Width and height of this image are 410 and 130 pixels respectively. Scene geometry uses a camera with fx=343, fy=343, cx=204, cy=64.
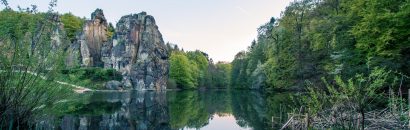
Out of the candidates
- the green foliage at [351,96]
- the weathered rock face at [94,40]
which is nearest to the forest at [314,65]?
the green foliage at [351,96]

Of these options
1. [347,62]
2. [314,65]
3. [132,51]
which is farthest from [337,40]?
[132,51]

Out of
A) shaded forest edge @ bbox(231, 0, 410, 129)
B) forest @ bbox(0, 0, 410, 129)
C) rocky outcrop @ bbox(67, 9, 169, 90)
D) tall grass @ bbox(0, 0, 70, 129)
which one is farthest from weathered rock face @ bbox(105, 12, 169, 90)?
tall grass @ bbox(0, 0, 70, 129)

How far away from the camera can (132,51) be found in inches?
2847

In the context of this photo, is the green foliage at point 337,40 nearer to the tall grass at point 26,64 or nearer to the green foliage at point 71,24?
the tall grass at point 26,64

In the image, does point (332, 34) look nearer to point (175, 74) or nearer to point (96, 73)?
point (96, 73)

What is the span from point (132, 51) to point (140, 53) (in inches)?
69.5

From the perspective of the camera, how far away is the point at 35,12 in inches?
301

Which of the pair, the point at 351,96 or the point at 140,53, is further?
the point at 140,53

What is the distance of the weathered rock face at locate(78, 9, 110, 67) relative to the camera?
72625mm

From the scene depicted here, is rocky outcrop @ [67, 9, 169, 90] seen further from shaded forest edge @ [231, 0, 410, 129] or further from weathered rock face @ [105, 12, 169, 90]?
shaded forest edge @ [231, 0, 410, 129]

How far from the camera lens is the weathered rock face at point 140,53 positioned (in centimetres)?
6919

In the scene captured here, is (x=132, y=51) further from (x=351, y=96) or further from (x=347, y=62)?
(x=351, y=96)

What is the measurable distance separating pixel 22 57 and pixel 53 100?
1.76m

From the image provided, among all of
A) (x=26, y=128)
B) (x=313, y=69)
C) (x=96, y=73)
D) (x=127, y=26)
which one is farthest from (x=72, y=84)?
(x=127, y=26)
